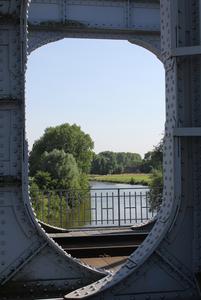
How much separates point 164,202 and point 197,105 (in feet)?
4.14

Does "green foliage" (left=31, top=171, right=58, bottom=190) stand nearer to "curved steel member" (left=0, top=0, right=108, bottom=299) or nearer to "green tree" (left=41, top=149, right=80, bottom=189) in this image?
"green tree" (left=41, top=149, right=80, bottom=189)

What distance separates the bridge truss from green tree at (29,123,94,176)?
153ft

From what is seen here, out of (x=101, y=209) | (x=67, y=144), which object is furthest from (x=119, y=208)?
(x=67, y=144)

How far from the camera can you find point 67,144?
52.9 m

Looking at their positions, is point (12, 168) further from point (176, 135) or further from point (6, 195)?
point (176, 135)

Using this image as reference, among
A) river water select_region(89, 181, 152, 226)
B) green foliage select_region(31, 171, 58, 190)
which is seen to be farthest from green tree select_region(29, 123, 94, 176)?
river water select_region(89, 181, 152, 226)

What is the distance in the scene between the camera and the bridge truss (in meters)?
3.68

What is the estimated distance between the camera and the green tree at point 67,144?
5275 centimetres

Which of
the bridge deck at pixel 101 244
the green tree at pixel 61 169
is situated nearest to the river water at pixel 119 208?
the bridge deck at pixel 101 244

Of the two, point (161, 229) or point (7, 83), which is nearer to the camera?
point (161, 229)

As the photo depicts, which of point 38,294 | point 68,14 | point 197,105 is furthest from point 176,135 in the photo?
point 68,14

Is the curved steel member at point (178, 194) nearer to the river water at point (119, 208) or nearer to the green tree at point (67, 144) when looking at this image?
the river water at point (119, 208)

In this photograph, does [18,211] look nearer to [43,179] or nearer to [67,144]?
[43,179]

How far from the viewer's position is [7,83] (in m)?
4.50
